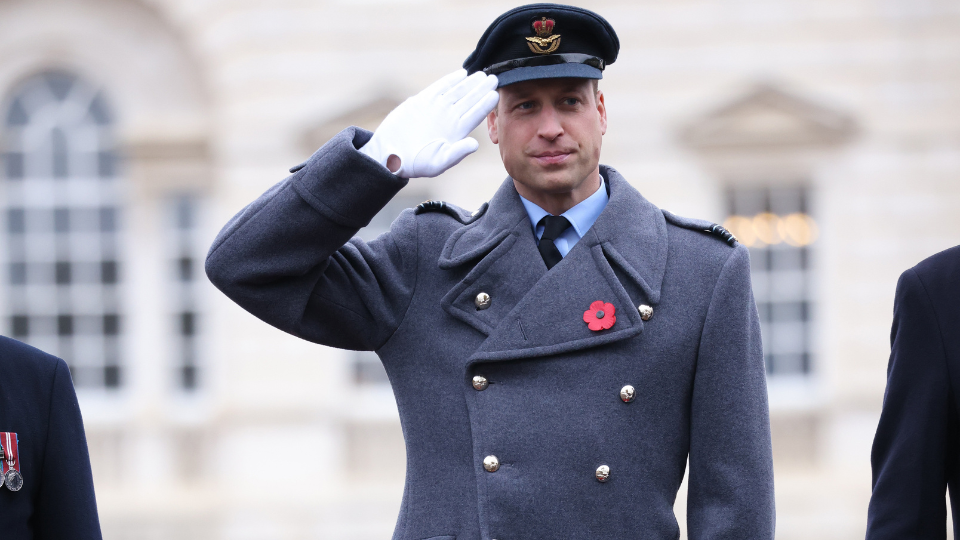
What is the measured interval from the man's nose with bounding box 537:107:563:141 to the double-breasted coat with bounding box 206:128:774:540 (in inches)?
9.3

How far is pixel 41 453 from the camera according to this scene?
2.55 meters

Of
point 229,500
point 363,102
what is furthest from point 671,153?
point 229,500

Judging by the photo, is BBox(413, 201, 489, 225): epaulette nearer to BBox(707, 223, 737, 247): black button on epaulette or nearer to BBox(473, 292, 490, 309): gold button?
BBox(473, 292, 490, 309): gold button

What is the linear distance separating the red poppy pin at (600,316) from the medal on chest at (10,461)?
120 centimetres

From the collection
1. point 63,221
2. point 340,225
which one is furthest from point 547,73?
point 63,221

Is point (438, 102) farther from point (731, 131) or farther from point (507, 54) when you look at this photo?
point (731, 131)

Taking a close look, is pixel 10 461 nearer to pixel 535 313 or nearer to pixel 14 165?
pixel 535 313

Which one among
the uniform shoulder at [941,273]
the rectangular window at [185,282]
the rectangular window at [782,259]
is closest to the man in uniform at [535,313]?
the uniform shoulder at [941,273]

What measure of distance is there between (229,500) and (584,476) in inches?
328

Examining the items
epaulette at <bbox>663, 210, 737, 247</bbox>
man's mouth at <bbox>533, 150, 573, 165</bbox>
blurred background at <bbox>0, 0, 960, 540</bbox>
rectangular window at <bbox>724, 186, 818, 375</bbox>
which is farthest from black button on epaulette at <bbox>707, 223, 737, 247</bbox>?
rectangular window at <bbox>724, 186, 818, 375</bbox>

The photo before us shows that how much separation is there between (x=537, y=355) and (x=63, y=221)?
9546 millimetres

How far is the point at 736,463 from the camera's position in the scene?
259 centimetres

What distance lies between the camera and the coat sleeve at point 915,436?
7.91 ft

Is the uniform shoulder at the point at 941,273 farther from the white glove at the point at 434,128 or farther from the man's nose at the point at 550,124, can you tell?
the white glove at the point at 434,128
